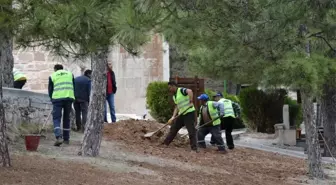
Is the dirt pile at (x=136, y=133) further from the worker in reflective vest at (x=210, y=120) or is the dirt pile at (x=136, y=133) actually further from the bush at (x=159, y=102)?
the bush at (x=159, y=102)

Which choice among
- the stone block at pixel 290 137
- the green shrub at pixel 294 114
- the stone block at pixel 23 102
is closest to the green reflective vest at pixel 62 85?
the stone block at pixel 23 102

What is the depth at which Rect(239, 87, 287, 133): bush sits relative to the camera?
22.5 meters

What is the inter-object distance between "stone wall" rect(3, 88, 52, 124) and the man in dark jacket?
24.0 inches

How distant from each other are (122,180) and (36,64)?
462 inches

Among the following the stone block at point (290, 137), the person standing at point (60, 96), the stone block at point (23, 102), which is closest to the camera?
the person standing at point (60, 96)

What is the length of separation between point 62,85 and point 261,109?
38.4 feet

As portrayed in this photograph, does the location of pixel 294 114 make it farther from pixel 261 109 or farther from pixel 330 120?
pixel 330 120

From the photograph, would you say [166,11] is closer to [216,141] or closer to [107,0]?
[107,0]

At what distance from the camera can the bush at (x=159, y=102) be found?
2139 cm

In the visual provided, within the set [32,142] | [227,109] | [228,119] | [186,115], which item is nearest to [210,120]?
[227,109]

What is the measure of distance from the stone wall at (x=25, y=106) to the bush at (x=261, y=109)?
994 cm

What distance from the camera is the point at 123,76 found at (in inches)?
936

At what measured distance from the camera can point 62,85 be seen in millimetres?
12070

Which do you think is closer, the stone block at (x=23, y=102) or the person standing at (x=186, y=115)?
the stone block at (x=23, y=102)
